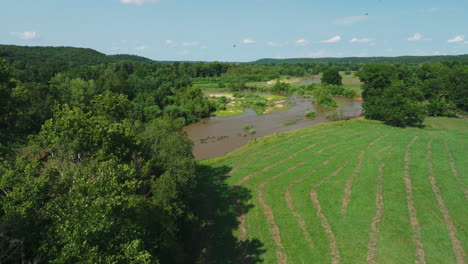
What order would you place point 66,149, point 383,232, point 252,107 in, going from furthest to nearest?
point 252,107 → point 383,232 → point 66,149

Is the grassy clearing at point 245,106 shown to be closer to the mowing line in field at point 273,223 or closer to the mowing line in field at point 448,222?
the mowing line in field at point 273,223

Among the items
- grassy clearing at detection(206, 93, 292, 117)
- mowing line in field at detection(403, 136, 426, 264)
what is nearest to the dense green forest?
mowing line in field at detection(403, 136, 426, 264)

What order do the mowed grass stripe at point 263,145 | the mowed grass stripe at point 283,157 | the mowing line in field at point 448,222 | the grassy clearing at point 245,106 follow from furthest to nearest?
the grassy clearing at point 245,106, the mowed grass stripe at point 263,145, the mowed grass stripe at point 283,157, the mowing line in field at point 448,222

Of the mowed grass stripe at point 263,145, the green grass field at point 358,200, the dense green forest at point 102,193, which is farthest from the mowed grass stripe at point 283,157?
the dense green forest at point 102,193

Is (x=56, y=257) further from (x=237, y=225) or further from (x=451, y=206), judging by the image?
(x=451, y=206)

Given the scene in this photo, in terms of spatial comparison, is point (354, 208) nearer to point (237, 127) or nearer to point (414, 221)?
point (414, 221)

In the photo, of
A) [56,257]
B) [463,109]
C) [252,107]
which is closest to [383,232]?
[56,257]

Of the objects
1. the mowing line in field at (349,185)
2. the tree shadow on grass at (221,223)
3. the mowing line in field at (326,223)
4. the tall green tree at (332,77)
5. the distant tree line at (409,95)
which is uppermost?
the tall green tree at (332,77)

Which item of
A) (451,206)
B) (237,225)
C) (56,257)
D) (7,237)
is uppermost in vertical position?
(7,237)
